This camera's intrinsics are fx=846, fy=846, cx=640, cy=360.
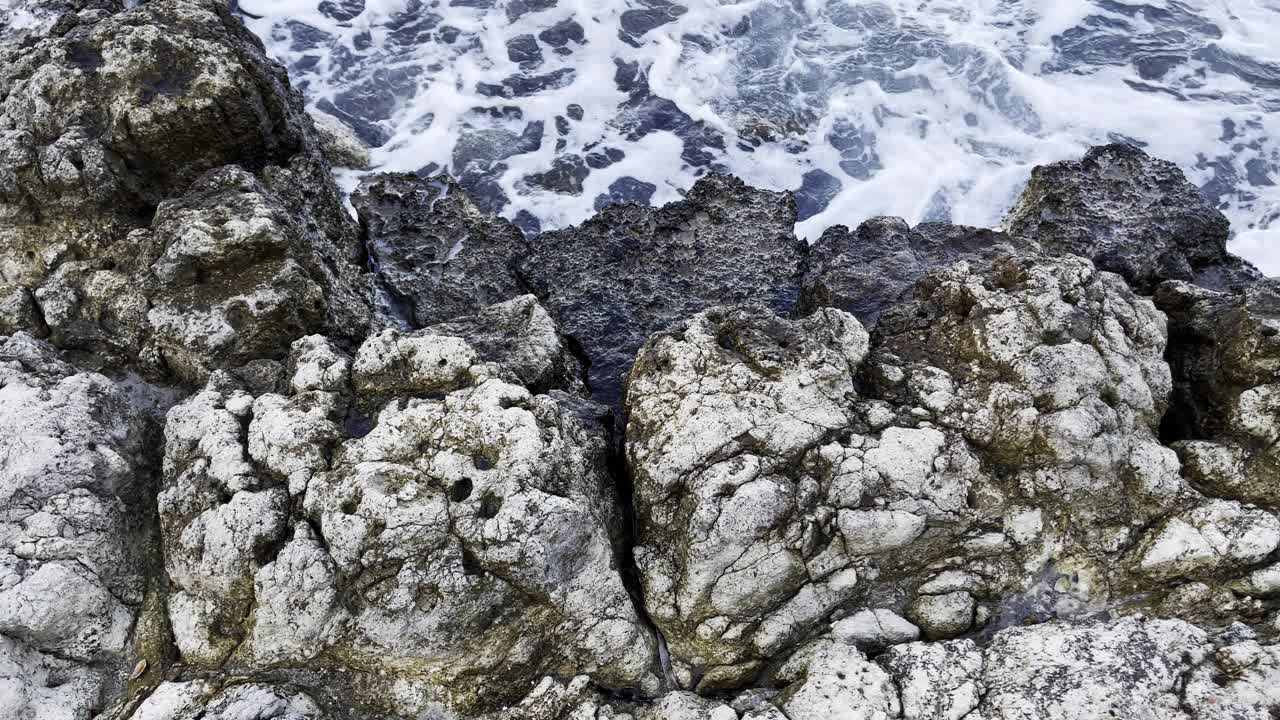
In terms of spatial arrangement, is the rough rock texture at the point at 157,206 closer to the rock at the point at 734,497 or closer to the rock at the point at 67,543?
the rock at the point at 67,543

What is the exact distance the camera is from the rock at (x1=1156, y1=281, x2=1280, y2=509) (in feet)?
13.2

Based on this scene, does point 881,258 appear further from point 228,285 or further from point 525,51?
point 525,51

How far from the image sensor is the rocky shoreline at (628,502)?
12.0 feet

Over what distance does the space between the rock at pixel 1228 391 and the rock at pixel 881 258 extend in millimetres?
1164

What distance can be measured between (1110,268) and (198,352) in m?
5.79

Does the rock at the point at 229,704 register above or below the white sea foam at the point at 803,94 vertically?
above

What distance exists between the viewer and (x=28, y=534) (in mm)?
3812

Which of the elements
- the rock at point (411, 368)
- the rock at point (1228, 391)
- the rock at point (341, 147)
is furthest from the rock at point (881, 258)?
the rock at point (341, 147)

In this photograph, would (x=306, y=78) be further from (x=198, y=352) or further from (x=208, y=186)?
(x=198, y=352)

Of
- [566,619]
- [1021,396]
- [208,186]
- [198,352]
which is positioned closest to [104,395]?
[198,352]

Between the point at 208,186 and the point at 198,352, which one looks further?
the point at 208,186

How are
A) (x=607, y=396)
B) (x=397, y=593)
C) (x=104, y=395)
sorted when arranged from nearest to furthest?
(x=397, y=593)
(x=104, y=395)
(x=607, y=396)

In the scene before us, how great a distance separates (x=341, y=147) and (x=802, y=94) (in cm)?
611

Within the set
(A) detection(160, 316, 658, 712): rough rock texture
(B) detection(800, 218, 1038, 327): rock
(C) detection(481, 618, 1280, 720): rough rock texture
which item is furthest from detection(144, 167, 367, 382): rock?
(B) detection(800, 218, 1038, 327): rock
